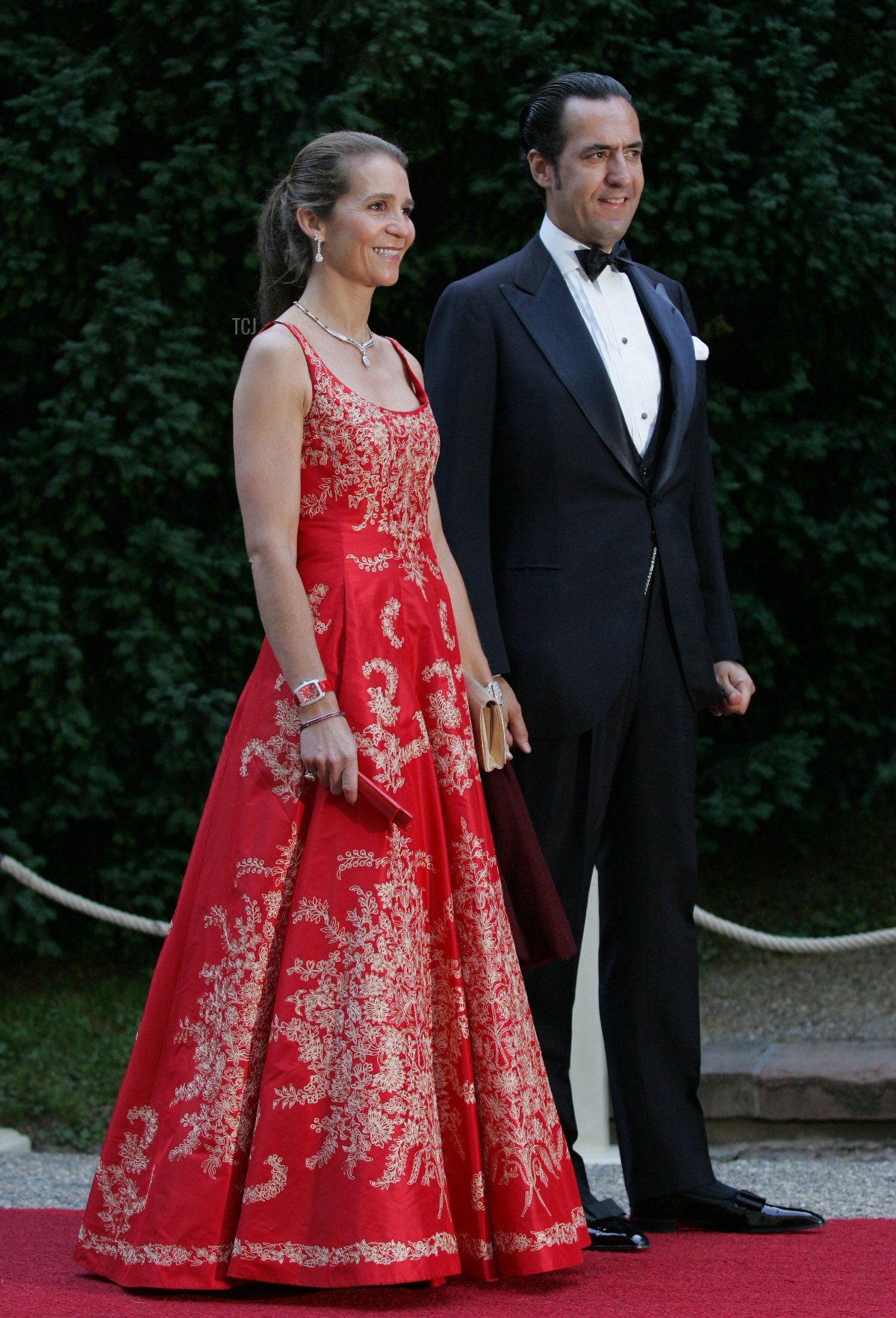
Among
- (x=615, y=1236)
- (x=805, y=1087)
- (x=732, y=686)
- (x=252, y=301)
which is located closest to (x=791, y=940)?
(x=805, y=1087)


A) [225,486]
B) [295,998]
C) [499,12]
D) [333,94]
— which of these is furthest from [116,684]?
[295,998]

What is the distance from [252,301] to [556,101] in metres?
2.21

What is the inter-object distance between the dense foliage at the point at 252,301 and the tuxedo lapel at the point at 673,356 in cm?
202

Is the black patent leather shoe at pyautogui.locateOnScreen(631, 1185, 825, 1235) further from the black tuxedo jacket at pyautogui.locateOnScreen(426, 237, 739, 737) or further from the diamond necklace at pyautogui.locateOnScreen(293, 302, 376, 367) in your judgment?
the diamond necklace at pyautogui.locateOnScreen(293, 302, 376, 367)

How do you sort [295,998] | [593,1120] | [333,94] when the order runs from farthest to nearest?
1. [333,94]
2. [593,1120]
3. [295,998]

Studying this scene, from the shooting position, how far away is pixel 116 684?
17.1ft

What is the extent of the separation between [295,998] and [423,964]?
20 cm

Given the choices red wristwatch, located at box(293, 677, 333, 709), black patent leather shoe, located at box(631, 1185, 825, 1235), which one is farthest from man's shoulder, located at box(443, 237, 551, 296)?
black patent leather shoe, located at box(631, 1185, 825, 1235)

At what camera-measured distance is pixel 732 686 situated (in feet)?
10.2

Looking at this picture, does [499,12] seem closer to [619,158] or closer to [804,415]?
[804,415]

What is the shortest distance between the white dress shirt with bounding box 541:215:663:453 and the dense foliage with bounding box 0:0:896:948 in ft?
6.68

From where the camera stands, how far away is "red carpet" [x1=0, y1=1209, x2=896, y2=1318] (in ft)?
7.39

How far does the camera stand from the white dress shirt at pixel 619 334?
9.73 ft

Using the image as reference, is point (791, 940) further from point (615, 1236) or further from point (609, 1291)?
point (609, 1291)
